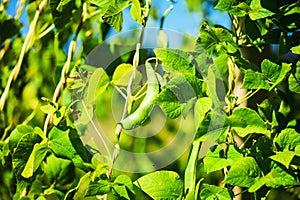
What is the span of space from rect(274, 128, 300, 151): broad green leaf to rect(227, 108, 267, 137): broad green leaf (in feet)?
0.08

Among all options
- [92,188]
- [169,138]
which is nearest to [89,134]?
[92,188]

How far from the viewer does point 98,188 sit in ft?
1.37

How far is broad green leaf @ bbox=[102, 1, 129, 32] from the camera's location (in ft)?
1.44

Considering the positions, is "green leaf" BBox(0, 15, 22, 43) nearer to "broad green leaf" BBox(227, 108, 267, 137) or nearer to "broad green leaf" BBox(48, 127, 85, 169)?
"broad green leaf" BBox(48, 127, 85, 169)

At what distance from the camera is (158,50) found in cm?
41

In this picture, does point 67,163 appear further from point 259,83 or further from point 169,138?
point 169,138

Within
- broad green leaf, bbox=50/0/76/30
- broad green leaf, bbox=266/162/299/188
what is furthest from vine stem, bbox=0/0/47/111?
broad green leaf, bbox=266/162/299/188

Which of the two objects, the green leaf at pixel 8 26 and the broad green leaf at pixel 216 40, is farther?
the green leaf at pixel 8 26

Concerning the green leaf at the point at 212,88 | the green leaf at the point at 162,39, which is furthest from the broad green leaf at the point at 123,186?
the green leaf at the point at 162,39

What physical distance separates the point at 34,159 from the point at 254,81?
22 centimetres

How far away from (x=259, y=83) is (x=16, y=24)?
518 mm

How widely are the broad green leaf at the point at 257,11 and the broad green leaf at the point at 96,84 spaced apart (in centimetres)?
16

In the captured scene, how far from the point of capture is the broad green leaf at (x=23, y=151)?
472 mm

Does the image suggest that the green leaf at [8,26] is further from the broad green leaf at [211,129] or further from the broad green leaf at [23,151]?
the broad green leaf at [211,129]
